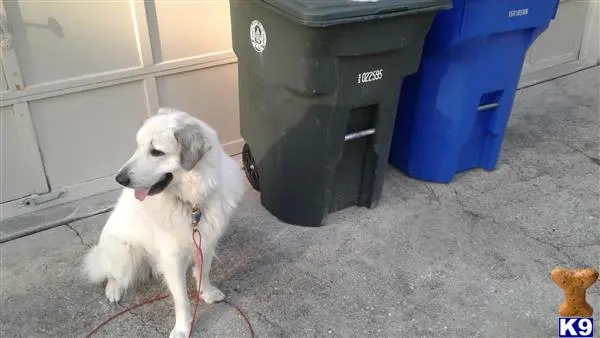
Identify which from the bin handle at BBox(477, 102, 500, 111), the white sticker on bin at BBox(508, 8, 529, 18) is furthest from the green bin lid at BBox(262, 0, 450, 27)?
the bin handle at BBox(477, 102, 500, 111)

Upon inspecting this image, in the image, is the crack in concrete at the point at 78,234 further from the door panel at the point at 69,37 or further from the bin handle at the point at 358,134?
the bin handle at the point at 358,134

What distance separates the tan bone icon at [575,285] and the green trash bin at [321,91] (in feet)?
4.28

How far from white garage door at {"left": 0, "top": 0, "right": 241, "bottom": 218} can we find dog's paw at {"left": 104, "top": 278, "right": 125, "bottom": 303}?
1.00 m

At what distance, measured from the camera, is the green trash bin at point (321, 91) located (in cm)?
254

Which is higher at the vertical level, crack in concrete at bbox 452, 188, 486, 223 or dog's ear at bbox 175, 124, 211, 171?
dog's ear at bbox 175, 124, 211, 171

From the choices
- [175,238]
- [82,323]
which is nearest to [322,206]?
[175,238]

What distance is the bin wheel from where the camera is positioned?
11.5ft

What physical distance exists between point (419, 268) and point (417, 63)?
1.12 m

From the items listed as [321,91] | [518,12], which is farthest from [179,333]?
[518,12]

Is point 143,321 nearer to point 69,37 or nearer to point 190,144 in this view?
point 190,144

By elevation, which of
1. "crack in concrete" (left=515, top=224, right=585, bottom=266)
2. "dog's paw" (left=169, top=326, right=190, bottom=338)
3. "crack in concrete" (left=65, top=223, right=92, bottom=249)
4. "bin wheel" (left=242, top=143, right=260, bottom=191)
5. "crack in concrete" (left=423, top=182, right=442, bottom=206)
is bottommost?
"crack in concrete" (left=65, top=223, right=92, bottom=249)

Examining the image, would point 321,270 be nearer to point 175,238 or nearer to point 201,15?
point 175,238

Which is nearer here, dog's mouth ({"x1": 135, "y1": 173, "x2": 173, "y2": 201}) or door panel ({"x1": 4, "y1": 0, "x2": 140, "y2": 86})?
dog's mouth ({"x1": 135, "y1": 173, "x2": 173, "y2": 201})

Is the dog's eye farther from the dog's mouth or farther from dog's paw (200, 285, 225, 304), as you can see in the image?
dog's paw (200, 285, 225, 304)
